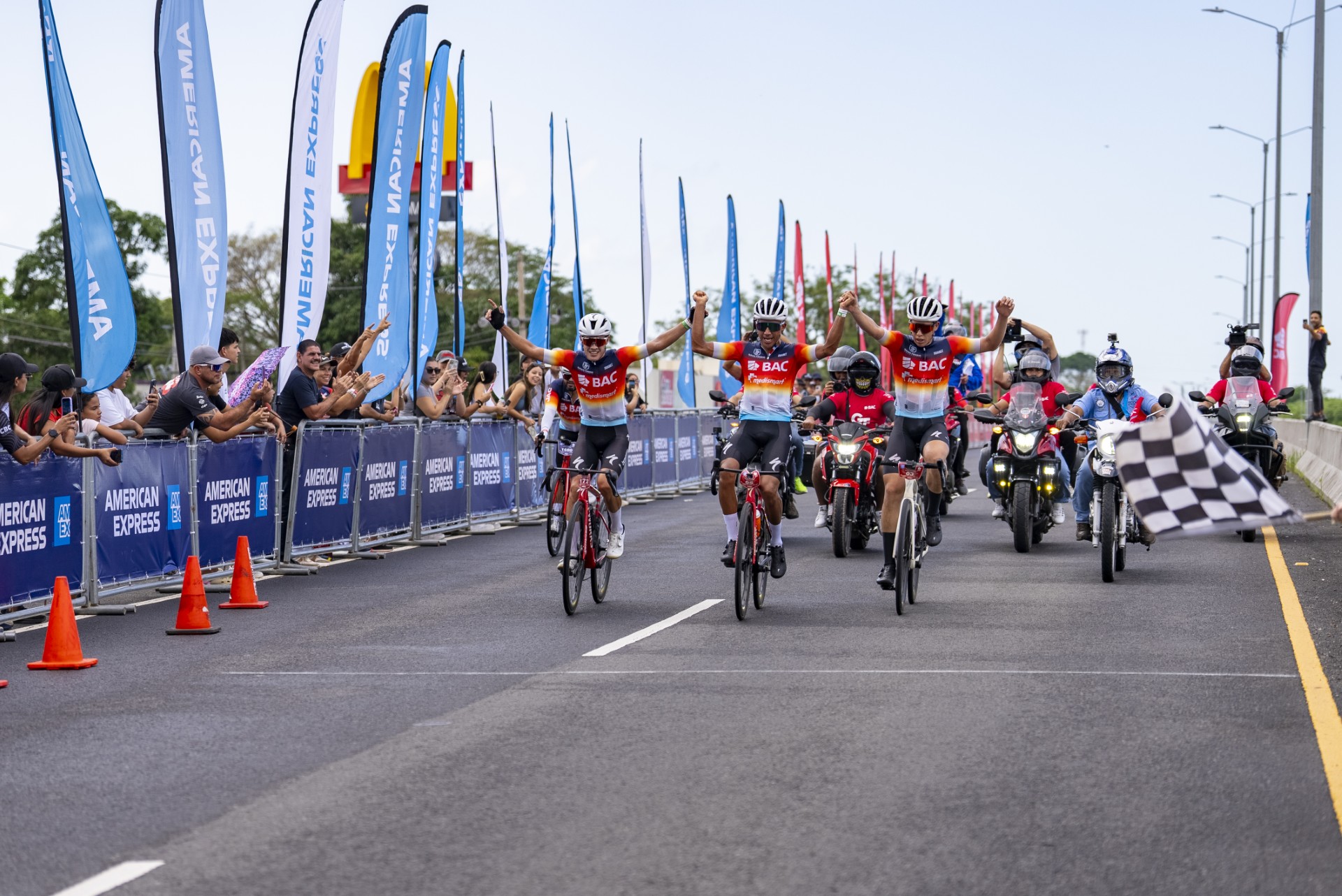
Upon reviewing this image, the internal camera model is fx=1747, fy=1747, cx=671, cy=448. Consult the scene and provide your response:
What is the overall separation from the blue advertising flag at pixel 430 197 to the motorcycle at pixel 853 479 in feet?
19.4

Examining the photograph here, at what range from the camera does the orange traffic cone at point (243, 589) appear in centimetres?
1300

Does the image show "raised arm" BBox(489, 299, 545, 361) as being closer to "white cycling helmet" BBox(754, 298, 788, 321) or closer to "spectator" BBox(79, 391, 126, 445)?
"white cycling helmet" BBox(754, 298, 788, 321)

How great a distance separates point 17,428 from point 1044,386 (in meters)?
9.28

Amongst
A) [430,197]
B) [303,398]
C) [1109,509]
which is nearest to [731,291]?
[430,197]

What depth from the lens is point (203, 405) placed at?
13.8 meters

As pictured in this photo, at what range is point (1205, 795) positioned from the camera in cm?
632

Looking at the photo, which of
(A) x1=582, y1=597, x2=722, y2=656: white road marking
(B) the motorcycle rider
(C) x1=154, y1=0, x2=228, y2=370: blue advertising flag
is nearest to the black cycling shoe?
(A) x1=582, y1=597, x2=722, y2=656: white road marking

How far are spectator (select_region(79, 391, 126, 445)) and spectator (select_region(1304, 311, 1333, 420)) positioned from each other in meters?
A: 21.4

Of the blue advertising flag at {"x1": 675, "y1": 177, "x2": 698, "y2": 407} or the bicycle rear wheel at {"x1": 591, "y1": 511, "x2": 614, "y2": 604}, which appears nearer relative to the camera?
the bicycle rear wheel at {"x1": 591, "y1": 511, "x2": 614, "y2": 604}

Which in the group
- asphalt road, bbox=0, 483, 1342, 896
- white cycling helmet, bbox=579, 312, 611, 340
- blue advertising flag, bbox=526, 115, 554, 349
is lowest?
asphalt road, bbox=0, 483, 1342, 896

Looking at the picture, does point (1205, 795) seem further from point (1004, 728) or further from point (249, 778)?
point (249, 778)

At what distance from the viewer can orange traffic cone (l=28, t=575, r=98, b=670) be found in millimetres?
10008

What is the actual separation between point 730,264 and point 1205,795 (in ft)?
114

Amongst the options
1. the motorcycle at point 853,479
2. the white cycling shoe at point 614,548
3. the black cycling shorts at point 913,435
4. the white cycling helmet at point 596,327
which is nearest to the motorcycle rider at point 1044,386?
the motorcycle at point 853,479
